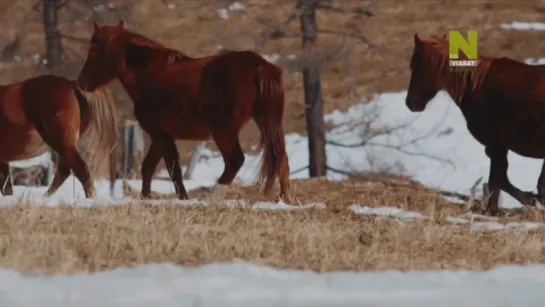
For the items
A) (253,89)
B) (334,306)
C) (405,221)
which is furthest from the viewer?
(253,89)

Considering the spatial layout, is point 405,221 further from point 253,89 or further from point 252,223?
point 253,89

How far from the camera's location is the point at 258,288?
15.0 feet

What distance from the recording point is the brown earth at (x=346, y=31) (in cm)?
2436

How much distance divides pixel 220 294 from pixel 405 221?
2.88 meters

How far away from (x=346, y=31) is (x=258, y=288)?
25.9 meters

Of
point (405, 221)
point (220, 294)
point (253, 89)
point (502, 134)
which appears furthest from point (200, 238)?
point (502, 134)

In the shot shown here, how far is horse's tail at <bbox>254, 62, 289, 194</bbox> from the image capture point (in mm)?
8781

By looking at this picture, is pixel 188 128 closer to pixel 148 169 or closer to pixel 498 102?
pixel 148 169

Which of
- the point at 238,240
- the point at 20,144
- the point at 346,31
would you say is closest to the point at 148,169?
the point at 20,144

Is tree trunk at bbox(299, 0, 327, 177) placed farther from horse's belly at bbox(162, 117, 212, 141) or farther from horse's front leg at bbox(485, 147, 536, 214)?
horse's belly at bbox(162, 117, 212, 141)

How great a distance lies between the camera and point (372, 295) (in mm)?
4551

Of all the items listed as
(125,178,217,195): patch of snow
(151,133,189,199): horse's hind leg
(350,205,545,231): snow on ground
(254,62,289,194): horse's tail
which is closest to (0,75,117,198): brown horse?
(151,133,189,199): horse's hind leg

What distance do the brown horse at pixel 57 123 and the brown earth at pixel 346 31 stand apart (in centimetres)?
848

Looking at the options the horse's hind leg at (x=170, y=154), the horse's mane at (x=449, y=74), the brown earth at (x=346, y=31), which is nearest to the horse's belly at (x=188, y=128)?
the horse's hind leg at (x=170, y=154)
